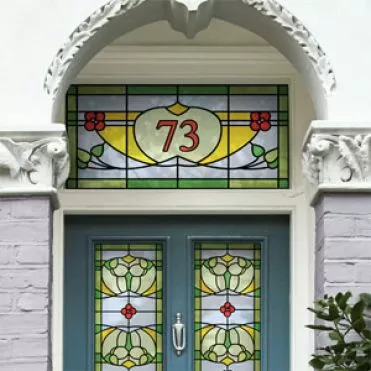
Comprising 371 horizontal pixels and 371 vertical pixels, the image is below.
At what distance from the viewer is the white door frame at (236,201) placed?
21.5 ft

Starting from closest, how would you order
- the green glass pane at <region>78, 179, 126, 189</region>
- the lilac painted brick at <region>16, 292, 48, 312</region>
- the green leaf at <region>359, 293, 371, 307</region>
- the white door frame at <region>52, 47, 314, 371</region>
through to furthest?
the green leaf at <region>359, 293, 371, 307</region> → the lilac painted brick at <region>16, 292, 48, 312</region> → the white door frame at <region>52, 47, 314, 371</region> → the green glass pane at <region>78, 179, 126, 189</region>

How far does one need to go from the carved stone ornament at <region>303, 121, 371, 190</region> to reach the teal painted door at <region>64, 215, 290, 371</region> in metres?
1.34

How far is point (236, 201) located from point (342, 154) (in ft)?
4.47

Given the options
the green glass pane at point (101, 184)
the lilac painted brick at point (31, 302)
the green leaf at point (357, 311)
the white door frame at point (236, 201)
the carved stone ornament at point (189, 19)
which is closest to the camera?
the green leaf at point (357, 311)

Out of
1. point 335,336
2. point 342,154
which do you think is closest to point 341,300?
point 335,336

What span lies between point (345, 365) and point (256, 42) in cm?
212

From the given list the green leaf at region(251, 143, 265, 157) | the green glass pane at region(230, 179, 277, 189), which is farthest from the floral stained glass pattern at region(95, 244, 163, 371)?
the green leaf at region(251, 143, 265, 157)

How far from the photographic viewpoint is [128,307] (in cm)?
665

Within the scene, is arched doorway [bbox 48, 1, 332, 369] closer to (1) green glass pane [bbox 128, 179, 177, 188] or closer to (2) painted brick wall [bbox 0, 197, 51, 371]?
(1) green glass pane [bbox 128, 179, 177, 188]

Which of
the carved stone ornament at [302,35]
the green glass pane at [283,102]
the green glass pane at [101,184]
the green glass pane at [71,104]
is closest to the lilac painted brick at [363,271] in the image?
the carved stone ornament at [302,35]

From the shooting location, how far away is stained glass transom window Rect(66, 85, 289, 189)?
671cm

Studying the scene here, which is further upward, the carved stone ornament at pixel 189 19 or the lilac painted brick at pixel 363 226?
the carved stone ornament at pixel 189 19

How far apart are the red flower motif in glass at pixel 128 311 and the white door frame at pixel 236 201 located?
312 mm

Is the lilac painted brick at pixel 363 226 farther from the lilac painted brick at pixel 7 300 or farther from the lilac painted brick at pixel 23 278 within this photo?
the lilac painted brick at pixel 7 300
